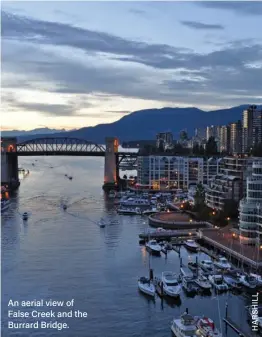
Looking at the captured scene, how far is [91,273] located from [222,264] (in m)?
1.91

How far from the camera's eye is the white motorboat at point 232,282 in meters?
7.46

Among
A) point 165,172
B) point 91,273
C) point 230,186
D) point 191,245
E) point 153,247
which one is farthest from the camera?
point 165,172

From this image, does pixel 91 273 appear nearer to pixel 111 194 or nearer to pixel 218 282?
pixel 218 282

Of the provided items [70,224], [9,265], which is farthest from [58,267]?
[70,224]

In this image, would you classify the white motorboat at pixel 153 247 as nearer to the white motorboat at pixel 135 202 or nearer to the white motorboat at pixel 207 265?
the white motorboat at pixel 207 265

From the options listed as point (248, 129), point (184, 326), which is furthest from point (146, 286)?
point (248, 129)

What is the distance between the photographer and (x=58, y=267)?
338 inches

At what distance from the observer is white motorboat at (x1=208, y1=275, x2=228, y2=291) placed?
7.40m

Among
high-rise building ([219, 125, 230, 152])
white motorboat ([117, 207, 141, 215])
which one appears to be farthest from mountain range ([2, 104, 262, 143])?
white motorboat ([117, 207, 141, 215])

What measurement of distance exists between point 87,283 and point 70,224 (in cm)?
490

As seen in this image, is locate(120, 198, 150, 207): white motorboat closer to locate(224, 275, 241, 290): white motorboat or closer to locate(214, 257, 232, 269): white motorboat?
locate(214, 257, 232, 269): white motorboat

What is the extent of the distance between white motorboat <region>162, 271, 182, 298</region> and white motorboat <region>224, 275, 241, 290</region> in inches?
26.6

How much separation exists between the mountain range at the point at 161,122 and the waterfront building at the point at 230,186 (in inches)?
2857

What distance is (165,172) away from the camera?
20188 mm
